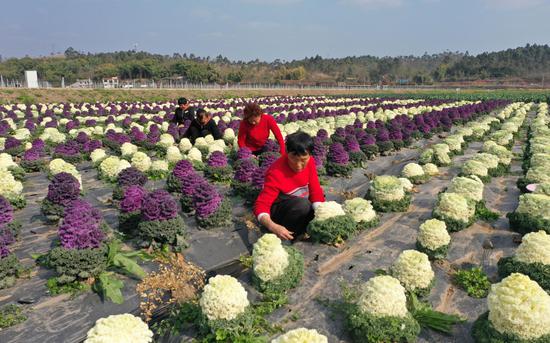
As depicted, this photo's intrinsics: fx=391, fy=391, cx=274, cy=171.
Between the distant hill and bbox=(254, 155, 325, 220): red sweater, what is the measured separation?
8751 centimetres

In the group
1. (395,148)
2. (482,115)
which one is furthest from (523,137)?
(482,115)

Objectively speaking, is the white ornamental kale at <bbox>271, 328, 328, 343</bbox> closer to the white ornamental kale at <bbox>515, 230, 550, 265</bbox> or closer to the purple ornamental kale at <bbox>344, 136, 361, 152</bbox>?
the white ornamental kale at <bbox>515, 230, 550, 265</bbox>

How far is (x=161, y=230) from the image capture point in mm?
6160

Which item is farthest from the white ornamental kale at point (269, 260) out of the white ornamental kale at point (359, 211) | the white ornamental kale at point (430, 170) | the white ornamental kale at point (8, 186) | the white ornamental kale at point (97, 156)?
the white ornamental kale at point (97, 156)

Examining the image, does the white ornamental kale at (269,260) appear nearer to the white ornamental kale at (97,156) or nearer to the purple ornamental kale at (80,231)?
the purple ornamental kale at (80,231)

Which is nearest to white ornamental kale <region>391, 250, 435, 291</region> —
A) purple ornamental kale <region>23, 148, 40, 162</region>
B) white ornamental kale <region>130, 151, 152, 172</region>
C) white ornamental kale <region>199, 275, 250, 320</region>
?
white ornamental kale <region>199, 275, 250, 320</region>

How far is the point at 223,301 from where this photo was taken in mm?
4297

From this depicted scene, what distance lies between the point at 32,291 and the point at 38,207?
3.88m

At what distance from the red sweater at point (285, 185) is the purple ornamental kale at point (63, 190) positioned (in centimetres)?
376

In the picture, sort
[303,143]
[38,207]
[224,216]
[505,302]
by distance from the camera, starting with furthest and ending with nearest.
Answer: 1. [38,207]
2. [224,216]
3. [303,143]
4. [505,302]

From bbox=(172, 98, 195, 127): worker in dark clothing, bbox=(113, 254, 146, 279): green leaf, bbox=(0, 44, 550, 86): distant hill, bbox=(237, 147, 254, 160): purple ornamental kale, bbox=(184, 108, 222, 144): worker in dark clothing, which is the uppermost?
bbox=(0, 44, 550, 86): distant hill

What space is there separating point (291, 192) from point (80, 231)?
10.4ft

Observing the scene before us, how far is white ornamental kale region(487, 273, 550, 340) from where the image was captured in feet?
12.8

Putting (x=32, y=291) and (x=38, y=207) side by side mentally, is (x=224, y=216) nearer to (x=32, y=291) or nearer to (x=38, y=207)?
(x=32, y=291)
